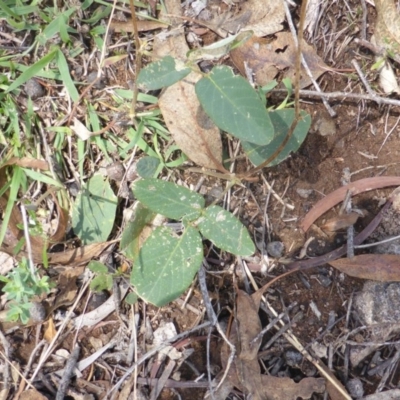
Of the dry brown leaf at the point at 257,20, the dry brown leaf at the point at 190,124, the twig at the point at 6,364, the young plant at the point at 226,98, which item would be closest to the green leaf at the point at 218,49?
the young plant at the point at 226,98

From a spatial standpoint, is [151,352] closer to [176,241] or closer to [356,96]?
[176,241]

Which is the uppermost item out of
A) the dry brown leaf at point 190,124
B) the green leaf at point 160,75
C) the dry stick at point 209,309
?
the green leaf at point 160,75

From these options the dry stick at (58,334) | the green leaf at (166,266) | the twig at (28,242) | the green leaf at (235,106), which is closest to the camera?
the green leaf at (235,106)

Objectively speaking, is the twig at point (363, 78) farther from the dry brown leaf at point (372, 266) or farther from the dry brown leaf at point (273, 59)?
the dry brown leaf at point (372, 266)

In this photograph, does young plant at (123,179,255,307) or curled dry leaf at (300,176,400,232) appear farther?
curled dry leaf at (300,176,400,232)

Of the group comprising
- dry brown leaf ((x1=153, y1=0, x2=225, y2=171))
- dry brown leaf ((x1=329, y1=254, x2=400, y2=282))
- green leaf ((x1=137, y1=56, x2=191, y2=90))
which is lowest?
dry brown leaf ((x1=329, y1=254, x2=400, y2=282))

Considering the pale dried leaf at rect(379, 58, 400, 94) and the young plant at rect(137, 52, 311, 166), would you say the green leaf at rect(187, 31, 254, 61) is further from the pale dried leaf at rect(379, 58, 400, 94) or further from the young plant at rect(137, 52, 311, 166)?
the pale dried leaf at rect(379, 58, 400, 94)

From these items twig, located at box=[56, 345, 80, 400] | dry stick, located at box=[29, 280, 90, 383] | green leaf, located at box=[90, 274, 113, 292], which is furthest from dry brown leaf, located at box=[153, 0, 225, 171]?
twig, located at box=[56, 345, 80, 400]
